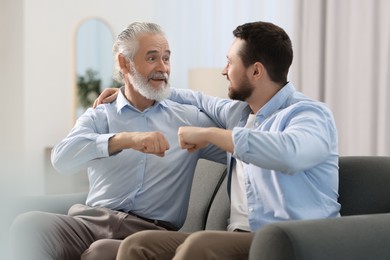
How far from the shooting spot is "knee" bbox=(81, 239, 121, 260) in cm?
208

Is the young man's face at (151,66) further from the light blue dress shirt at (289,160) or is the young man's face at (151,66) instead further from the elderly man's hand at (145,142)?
the light blue dress shirt at (289,160)

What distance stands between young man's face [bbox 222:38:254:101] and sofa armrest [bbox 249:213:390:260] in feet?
2.02

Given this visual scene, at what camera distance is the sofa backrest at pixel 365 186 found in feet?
6.96

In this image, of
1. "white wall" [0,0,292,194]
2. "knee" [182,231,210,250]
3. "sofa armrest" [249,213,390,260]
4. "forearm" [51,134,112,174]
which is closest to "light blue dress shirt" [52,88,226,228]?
"forearm" [51,134,112,174]

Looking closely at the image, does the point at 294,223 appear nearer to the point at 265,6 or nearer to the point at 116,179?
the point at 116,179

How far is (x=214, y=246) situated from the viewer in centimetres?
177

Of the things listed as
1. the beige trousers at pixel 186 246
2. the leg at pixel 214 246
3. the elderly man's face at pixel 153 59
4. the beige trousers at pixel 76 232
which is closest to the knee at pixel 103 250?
the beige trousers at pixel 76 232

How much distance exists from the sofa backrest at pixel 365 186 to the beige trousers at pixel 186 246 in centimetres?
47

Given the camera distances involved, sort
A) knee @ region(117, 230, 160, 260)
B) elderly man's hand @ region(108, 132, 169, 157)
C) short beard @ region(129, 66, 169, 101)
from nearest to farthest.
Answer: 1. knee @ region(117, 230, 160, 260)
2. elderly man's hand @ region(108, 132, 169, 157)
3. short beard @ region(129, 66, 169, 101)

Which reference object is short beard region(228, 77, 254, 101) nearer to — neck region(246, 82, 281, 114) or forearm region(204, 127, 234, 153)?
neck region(246, 82, 281, 114)

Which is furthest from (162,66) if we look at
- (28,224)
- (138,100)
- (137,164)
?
(28,224)

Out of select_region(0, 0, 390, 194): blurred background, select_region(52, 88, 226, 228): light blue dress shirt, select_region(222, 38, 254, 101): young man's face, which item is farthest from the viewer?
select_region(0, 0, 390, 194): blurred background

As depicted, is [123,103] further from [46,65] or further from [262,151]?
[46,65]

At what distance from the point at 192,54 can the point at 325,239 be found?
406 centimetres
